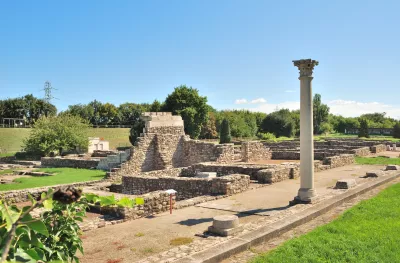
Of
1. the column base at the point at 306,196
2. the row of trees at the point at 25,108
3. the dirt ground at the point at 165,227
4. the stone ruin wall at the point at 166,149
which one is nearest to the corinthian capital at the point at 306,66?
the column base at the point at 306,196

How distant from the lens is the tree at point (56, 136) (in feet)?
102

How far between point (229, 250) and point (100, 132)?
60309mm

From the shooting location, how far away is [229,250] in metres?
6.42

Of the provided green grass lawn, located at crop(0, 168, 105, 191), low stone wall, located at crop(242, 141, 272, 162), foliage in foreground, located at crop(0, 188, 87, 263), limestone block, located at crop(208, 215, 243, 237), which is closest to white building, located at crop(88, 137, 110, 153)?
green grass lawn, located at crop(0, 168, 105, 191)

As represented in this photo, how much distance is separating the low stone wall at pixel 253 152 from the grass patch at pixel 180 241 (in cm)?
1888

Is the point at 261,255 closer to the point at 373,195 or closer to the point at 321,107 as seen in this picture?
the point at 373,195

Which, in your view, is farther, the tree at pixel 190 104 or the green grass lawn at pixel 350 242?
the tree at pixel 190 104

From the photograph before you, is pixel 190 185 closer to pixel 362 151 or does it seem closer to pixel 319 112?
pixel 362 151

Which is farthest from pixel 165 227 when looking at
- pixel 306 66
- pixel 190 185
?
pixel 306 66

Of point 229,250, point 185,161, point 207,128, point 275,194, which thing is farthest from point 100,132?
point 229,250

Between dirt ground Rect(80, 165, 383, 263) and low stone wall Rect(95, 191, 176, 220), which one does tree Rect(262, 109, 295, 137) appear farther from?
low stone wall Rect(95, 191, 176, 220)

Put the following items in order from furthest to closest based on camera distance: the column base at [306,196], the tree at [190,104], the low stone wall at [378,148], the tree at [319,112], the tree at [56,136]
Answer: the tree at [319,112] → the tree at [190,104] → the low stone wall at [378,148] → the tree at [56,136] → the column base at [306,196]

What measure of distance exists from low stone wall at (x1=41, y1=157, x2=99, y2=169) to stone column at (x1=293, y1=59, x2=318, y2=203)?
1714 cm

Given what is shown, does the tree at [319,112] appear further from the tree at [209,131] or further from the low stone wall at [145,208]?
the low stone wall at [145,208]
